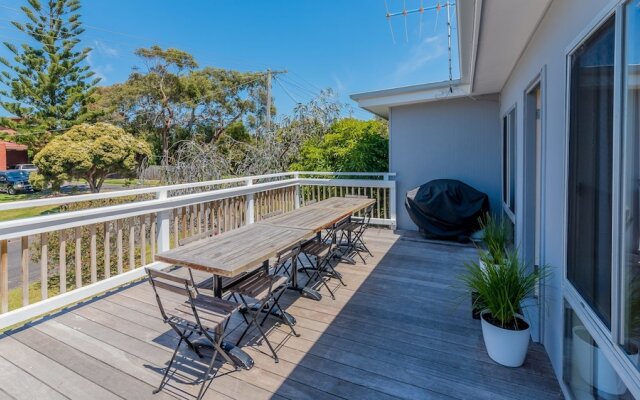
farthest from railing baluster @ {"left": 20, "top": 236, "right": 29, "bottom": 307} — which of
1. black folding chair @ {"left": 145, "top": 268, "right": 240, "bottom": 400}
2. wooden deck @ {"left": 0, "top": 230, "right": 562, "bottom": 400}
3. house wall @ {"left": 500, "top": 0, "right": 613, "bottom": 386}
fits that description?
house wall @ {"left": 500, "top": 0, "right": 613, "bottom": 386}

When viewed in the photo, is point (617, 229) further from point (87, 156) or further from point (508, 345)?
point (87, 156)

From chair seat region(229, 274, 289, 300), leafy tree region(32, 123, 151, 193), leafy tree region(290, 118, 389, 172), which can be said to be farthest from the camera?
leafy tree region(32, 123, 151, 193)

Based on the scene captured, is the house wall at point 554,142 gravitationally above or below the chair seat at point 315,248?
above

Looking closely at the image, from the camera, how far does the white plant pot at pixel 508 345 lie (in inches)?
85.4

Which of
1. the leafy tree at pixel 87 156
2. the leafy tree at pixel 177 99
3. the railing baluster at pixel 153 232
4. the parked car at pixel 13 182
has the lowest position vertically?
the railing baluster at pixel 153 232

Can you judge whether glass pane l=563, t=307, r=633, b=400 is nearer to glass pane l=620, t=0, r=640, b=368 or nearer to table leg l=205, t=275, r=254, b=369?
glass pane l=620, t=0, r=640, b=368

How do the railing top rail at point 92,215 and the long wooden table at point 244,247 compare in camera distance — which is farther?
the railing top rail at point 92,215

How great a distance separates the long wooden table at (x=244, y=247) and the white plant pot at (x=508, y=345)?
1.57m

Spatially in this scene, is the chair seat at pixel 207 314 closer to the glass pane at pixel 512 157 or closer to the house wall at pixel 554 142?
the house wall at pixel 554 142

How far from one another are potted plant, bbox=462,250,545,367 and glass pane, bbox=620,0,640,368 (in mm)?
1029

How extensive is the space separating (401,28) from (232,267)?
176 inches

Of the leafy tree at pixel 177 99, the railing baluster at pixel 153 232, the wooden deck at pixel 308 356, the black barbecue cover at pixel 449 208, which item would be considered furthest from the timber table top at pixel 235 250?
the leafy tree at pixel 177 99

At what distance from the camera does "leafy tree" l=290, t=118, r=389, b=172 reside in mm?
7023

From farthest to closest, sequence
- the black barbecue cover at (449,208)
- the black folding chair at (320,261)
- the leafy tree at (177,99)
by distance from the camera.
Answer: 1. the leafy tree at (177,99)
2. the black barbecue cover at (449,208)
3. the black folding chair at (320,261)
